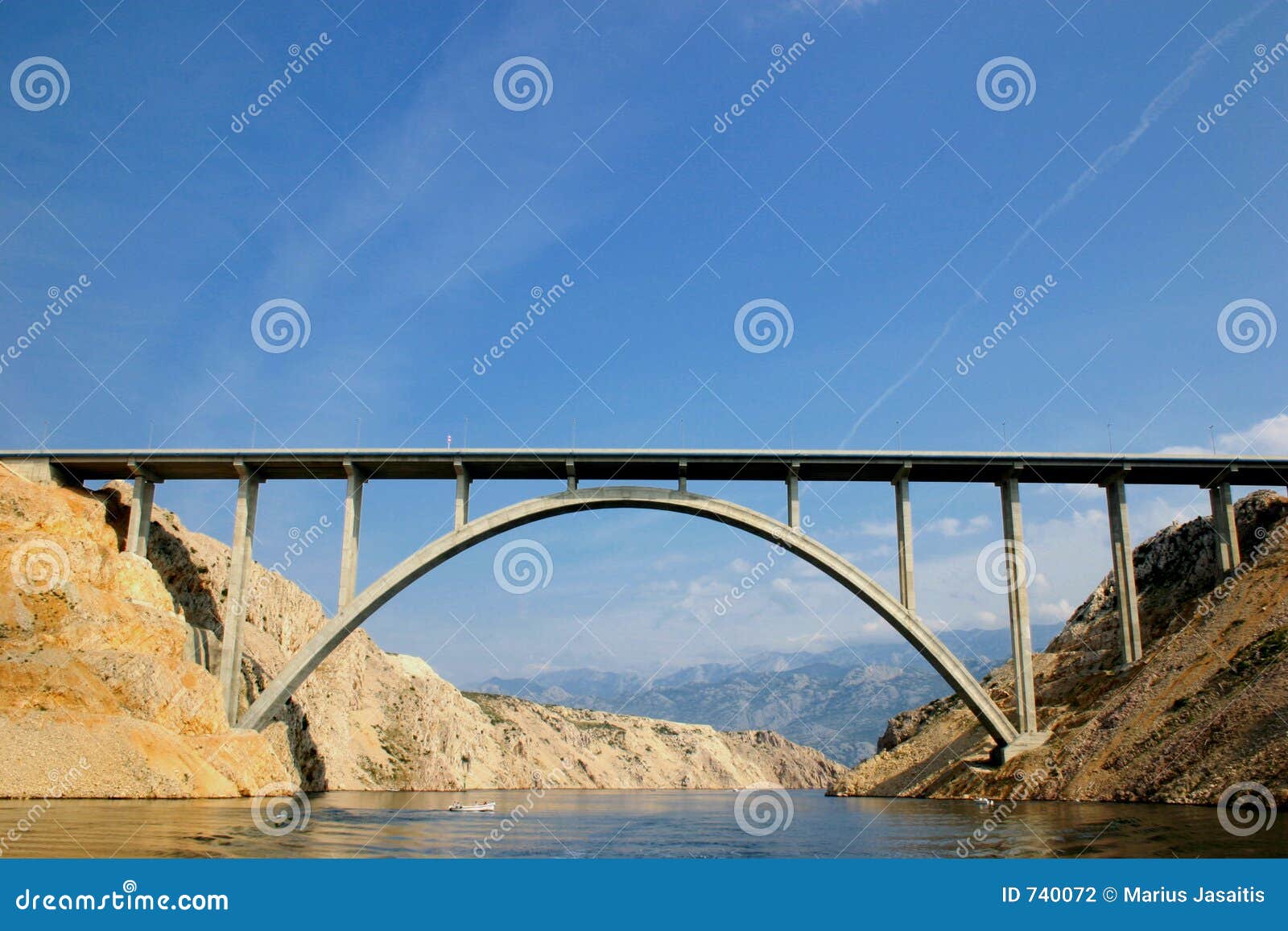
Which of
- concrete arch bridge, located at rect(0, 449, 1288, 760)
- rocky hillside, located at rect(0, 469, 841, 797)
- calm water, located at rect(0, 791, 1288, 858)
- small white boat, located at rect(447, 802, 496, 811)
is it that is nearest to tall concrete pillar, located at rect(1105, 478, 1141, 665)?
concrete arch bridge, located at rect(0, 449, 1288, 760)

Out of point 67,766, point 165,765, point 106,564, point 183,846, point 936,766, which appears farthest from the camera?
point 936,766

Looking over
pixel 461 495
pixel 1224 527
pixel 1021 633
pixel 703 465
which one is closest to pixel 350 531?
pixel 461 495

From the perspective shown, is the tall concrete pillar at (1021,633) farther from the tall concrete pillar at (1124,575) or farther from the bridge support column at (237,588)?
the bridge support column at (237,588)

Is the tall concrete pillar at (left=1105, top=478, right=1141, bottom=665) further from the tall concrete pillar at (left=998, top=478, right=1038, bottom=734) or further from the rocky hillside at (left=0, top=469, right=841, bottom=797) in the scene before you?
the rocky hillside at (left=0, top=469, right=841, bottom=797)

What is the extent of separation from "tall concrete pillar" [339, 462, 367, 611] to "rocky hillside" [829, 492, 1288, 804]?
26.3 metres

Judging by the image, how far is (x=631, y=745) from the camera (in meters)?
118

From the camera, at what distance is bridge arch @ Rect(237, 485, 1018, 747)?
38.8 m

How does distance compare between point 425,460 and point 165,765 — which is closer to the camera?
point 165,765

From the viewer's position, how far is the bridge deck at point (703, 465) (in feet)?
130

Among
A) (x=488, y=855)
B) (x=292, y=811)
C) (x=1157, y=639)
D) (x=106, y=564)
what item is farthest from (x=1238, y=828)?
(x=106, y=564)

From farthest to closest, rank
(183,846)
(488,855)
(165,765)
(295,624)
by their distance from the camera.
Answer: (295,624)
(165,765)
(488,855)
(183,846)

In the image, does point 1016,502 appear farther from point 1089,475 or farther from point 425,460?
point 425,460

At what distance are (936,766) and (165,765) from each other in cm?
3205

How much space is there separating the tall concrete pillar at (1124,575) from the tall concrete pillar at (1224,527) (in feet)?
13.3
